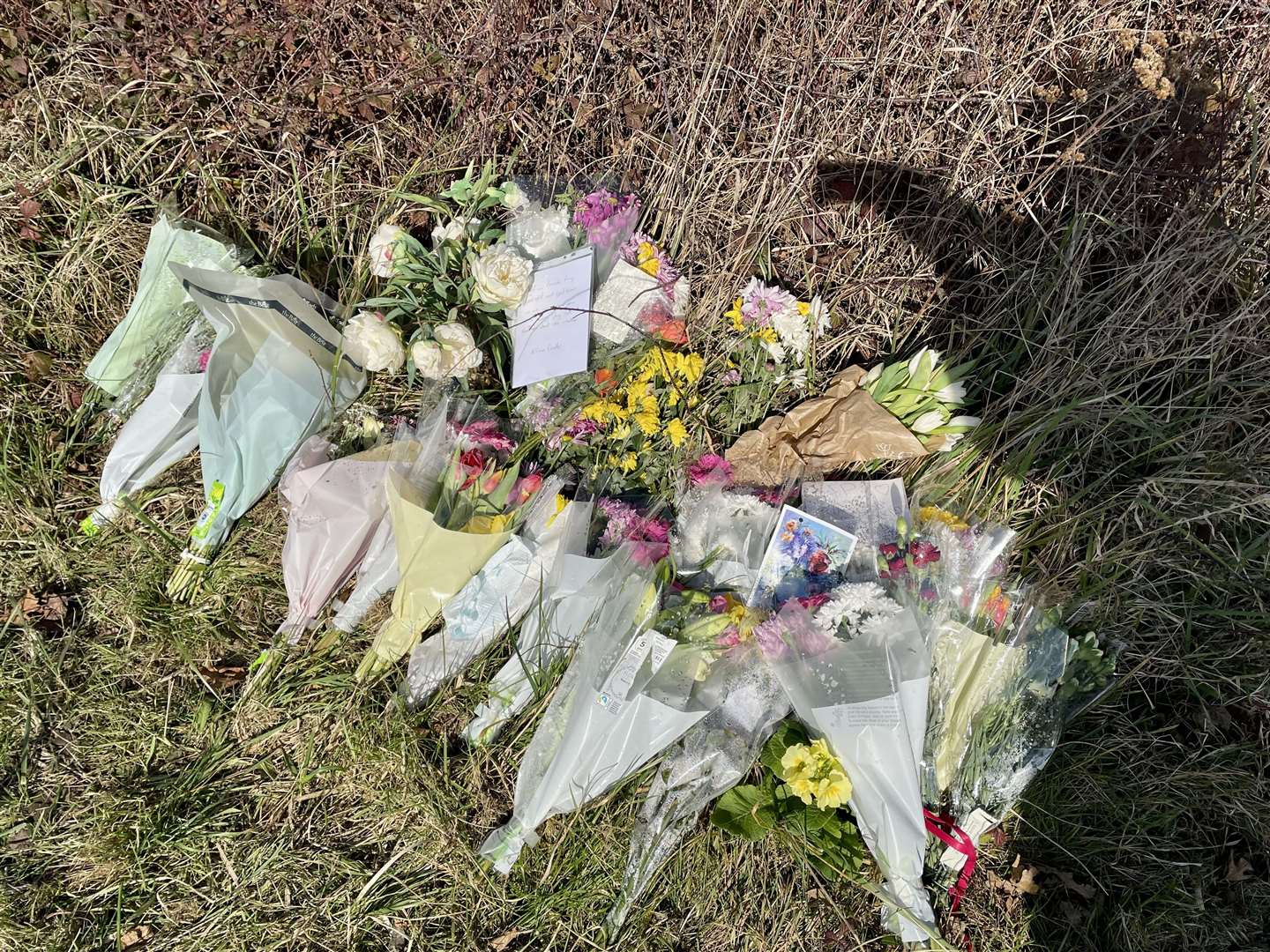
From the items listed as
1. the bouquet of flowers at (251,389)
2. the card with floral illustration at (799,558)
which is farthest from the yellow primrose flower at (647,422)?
the bouquet of flowers at (251,389)

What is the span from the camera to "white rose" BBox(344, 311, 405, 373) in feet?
6.30

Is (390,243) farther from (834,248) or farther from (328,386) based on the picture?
(834,248)

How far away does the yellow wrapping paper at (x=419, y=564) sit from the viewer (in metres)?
1.66

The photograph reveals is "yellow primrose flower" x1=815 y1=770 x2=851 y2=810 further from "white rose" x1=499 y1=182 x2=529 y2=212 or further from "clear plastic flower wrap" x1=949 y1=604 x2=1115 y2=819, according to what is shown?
"white rose" x1=499 y1=182 x2=529 y2=212

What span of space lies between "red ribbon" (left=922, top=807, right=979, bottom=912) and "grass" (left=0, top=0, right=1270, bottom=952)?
13cm

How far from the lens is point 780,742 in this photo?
171 cm

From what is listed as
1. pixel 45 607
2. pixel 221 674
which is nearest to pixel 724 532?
pixel 221 674

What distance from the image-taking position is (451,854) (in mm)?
1735

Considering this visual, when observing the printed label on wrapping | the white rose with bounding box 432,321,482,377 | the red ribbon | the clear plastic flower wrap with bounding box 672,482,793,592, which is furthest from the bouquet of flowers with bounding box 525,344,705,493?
the red ribbon

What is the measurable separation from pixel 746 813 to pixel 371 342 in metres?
1.49

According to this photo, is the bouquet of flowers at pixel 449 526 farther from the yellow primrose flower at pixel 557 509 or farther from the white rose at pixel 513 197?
the white rose at pixel 513 197

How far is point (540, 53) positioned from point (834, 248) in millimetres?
1061

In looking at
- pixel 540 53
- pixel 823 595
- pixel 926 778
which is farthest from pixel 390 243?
pixel 926 778

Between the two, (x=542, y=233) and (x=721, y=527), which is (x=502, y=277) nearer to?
(x=542, y=233)
